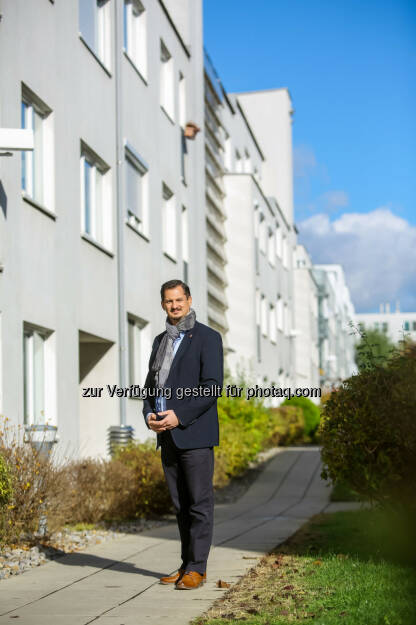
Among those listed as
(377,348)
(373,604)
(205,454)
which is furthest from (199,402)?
(377,348)

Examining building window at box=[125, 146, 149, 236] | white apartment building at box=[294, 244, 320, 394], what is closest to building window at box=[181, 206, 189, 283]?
building window at box=[125, 146, 149, 236]

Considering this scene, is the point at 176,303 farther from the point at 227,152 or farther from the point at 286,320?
the point at 286,320

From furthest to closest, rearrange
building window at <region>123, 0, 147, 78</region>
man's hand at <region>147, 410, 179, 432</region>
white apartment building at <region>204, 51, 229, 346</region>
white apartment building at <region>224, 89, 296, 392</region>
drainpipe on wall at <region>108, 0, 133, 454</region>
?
white apartment building at <region>224, 89, 296, 392</region>
white apartment building at <region>204, 51, 229, 346</region>
building window at <region>123, 0, 147, 78</region>
drainpipe on wall at <region>108, 0, 133, 454</region>
man's hand at <region>147, 410, 179, 432</region>

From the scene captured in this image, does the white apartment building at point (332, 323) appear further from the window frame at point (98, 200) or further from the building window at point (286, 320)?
the window frame at point (98, 200)

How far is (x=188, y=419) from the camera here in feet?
20.6

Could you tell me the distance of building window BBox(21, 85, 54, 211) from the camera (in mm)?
12305

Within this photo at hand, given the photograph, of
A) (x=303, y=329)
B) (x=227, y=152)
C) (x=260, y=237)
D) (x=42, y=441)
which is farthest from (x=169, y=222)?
(x=303, y=329)

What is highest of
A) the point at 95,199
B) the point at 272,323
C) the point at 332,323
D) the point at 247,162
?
the point at 247,162

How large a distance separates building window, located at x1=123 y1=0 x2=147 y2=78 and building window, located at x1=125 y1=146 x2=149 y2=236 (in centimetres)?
207

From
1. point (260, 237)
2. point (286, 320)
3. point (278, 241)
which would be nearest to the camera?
Result: point (260, 237)

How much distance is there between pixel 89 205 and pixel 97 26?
340 centimetres

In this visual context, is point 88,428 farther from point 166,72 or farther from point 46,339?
point 166,72

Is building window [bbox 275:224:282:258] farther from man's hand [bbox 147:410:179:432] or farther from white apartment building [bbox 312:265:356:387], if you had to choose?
man's hand [bbox 147:410:179:432]

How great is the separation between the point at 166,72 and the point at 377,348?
14.7 metres
